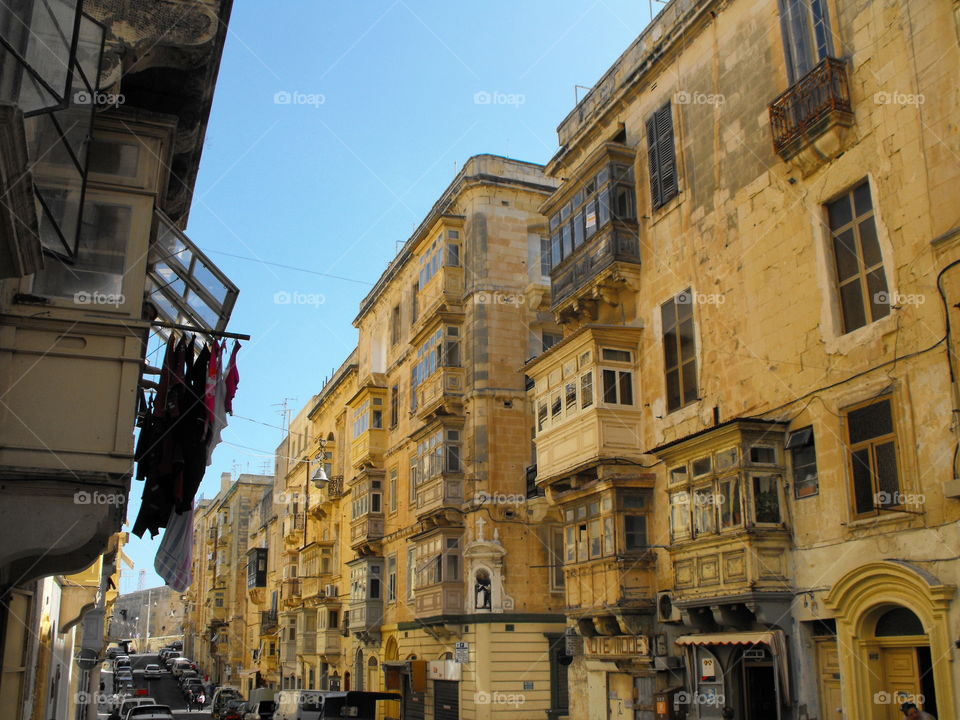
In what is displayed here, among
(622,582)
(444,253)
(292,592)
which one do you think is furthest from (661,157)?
(292,592)

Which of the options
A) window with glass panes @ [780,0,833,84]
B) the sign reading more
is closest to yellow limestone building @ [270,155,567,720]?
the sign reading more

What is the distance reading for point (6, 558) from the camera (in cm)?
820

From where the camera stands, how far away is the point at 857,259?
47.0ft

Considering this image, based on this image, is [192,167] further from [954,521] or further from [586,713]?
[586,713]

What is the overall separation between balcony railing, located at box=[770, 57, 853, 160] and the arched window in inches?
289

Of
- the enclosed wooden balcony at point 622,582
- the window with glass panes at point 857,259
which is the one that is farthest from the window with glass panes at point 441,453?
the window with glass panes at point 857,259

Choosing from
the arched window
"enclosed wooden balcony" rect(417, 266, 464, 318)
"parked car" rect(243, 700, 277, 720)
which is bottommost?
"parked car" rect(243, 700, 277, 720)

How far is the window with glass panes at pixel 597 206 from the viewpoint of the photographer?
67.5ft

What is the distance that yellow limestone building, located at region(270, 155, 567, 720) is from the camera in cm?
2766

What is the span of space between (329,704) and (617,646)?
32.7ft

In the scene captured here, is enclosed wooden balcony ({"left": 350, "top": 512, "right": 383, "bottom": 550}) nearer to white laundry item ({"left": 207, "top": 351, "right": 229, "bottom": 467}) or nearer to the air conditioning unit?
the air conditioning unit

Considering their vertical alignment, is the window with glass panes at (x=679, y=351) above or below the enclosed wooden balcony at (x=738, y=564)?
above

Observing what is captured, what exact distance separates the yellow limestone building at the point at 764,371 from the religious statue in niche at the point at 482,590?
19.9ft

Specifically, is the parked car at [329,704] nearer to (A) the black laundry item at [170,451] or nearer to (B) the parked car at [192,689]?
(A) the black laundry item at [170,451]
